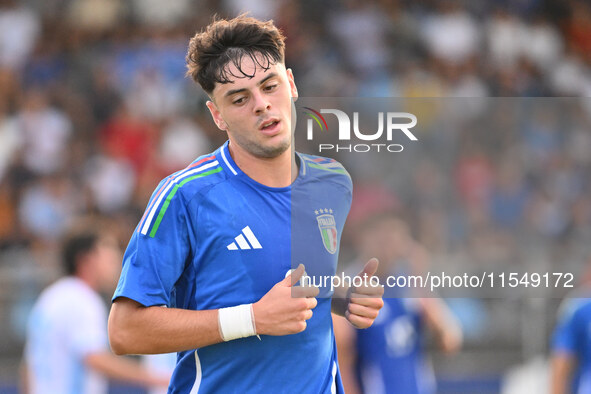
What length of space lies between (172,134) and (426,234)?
7097mm

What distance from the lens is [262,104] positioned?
3.05 meters

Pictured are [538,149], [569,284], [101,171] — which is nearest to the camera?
[538,149]

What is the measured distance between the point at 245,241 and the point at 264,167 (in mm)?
339

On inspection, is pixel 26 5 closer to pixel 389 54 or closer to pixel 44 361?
pixel 389 54

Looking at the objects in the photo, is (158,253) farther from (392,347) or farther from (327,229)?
(392,347)

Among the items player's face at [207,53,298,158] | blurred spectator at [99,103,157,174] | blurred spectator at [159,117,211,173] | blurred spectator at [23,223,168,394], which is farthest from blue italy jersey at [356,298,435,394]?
blurred spectator at [99,103,157,174]

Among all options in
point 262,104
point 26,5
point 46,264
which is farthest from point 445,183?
point 26,5

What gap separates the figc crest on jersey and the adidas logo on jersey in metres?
0.30

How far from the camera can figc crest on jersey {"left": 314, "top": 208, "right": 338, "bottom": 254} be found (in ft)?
10.4

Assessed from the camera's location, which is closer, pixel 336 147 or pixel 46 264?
pixel 336 147

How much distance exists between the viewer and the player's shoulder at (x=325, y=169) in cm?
331

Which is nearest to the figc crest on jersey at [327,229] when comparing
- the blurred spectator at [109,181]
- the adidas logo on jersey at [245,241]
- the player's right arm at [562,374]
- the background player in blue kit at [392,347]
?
the adidas logo on jersey at [245,241]

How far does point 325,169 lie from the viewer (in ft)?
11.1

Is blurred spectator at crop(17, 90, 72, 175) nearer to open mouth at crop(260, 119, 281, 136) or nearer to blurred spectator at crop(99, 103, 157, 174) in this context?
blurred spectator at crop(99, 103, 157, 174)
